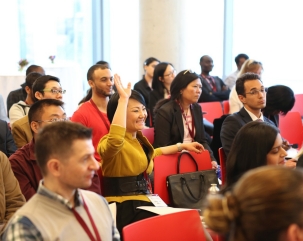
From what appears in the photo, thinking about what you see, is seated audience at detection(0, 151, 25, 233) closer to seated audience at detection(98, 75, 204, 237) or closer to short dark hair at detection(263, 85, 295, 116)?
seated audience at detection(98, 75, 204, 237)

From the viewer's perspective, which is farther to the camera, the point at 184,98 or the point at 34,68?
the point at 34,68

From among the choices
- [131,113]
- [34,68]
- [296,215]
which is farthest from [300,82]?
[296,215]

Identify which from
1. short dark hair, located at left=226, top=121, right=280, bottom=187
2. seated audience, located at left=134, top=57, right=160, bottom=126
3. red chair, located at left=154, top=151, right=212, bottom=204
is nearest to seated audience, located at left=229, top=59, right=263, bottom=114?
seated audience, located at left=134, top=57, right=160, bottom=126

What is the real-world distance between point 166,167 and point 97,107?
3.62ft

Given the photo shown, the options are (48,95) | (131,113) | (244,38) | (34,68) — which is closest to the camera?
(131,113)

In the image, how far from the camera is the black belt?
347cm

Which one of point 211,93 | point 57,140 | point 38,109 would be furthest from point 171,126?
point 211,93

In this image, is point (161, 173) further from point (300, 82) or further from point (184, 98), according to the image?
point (300, 82)

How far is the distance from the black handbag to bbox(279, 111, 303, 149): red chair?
1.95 metres

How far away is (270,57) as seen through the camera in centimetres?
977

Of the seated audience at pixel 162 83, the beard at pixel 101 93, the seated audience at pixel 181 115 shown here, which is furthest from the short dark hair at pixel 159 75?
the beard at pixel 101 93

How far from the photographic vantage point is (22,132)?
4.28 metres

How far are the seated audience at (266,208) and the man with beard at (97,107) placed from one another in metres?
2.78

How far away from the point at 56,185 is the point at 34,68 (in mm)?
4747
